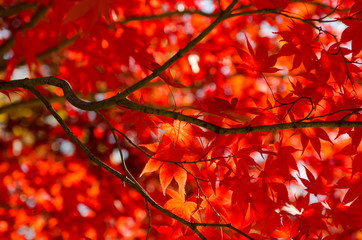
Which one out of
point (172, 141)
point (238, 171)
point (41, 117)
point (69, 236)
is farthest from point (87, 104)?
point (41, 117)

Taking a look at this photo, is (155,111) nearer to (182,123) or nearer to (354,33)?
(182,123)

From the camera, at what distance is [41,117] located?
522 cm

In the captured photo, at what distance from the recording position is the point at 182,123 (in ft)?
4.51

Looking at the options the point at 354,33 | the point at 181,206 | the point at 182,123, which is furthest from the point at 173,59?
the point at 354,33

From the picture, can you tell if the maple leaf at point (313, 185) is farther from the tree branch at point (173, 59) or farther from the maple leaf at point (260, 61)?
the tree branch at point (173, 59)

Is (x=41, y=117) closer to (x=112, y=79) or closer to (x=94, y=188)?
(x=94, y=188)

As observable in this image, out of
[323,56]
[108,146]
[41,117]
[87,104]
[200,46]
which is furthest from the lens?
[41,117]

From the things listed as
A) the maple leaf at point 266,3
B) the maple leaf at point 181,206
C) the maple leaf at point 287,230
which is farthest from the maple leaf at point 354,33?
the maple leaf at point 181,206

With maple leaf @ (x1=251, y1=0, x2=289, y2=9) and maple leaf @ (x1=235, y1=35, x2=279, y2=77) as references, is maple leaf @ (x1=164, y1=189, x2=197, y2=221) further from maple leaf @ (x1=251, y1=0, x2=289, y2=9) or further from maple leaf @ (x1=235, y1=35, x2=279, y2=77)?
maple leaf @ (x1=251, y1=0, x2=289, y2=9)

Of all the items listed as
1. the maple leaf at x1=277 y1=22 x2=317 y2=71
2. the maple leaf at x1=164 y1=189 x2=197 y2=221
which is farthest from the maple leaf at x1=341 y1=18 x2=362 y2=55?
the maple leaf at x1=164 y1=189 x2=197 y2=221

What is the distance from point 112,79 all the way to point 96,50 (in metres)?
0.28

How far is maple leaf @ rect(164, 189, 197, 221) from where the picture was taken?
4.54ft

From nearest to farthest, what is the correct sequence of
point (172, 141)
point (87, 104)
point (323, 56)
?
point (87, 104)
point (172, 141)
point (323, 56)

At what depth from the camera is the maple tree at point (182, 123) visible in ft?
4.20
